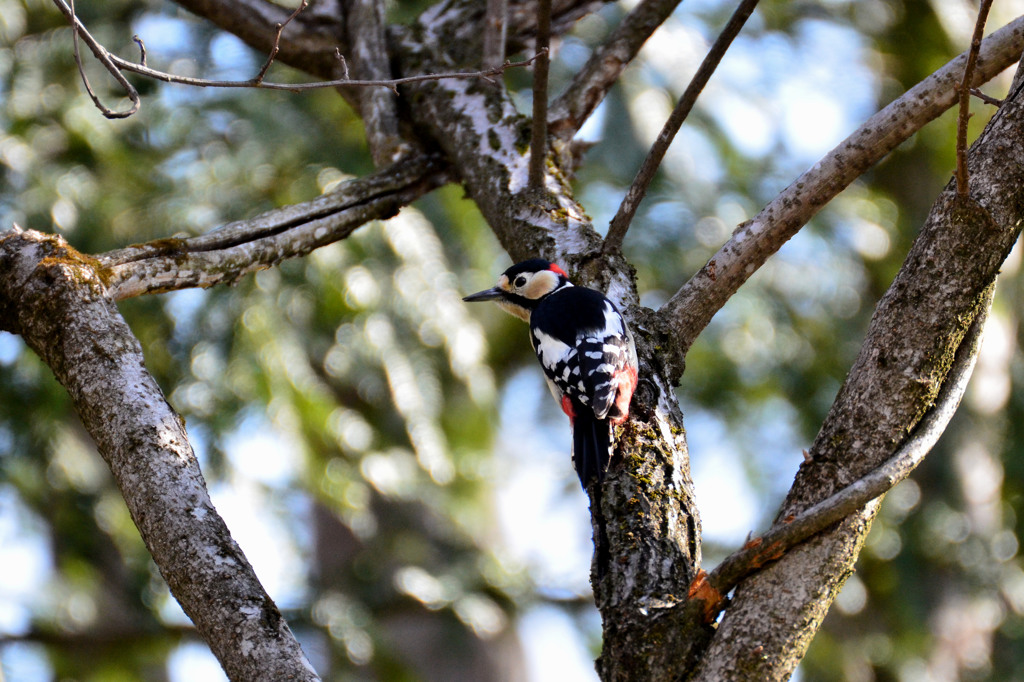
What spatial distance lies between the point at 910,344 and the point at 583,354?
1.04 metres

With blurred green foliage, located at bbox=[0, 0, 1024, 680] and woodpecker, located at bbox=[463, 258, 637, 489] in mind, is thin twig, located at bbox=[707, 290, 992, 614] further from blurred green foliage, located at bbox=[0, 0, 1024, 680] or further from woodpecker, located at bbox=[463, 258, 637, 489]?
blurred green foliage, located at bbox=[0, 0, 1024, 680]

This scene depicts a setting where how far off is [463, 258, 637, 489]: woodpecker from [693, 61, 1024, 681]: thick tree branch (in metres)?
0.50

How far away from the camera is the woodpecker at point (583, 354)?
237 centimetres

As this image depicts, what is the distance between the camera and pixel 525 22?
4.05 metres

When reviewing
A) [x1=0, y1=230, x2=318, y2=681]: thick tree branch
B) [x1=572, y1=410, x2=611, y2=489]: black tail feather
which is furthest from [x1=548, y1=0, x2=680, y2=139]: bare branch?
[x1=0, y1=230, x2=318, y2=681]: thick tree branch

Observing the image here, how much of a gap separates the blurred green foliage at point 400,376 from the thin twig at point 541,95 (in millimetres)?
2713

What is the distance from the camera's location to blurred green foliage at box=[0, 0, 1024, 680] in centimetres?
548

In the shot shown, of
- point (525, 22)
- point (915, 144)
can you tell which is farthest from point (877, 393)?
point (915, 144)

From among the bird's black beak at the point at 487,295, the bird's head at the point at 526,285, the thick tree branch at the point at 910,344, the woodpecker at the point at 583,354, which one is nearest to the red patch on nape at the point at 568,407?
the woodpecker at the point at 583,354

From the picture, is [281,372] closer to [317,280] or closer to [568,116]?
[317,280]

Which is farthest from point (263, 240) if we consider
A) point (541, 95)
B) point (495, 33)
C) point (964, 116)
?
point (964, 116)

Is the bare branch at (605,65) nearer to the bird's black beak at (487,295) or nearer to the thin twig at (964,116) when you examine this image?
the bird's black beak at (487,295)

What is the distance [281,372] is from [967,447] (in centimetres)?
514

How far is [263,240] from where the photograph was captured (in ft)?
9.30
